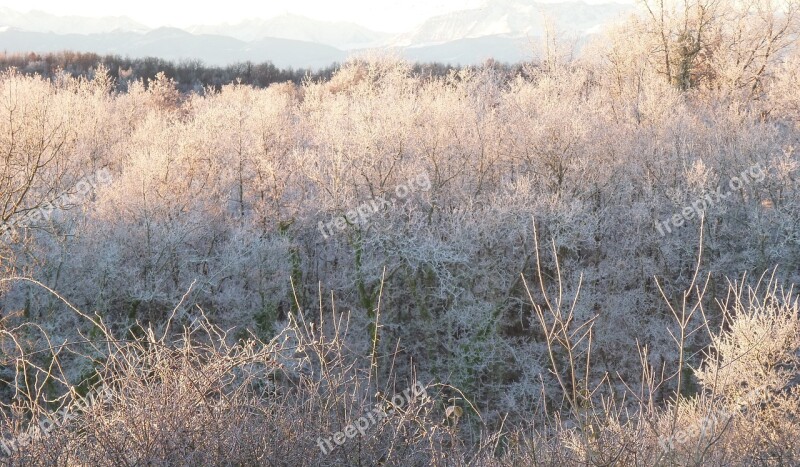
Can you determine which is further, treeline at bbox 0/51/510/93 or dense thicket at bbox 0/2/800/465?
treeline at bbox 0/51/510/93

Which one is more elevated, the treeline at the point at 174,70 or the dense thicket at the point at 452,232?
the treeline at the point at 174,70

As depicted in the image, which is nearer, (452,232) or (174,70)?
(452,232)

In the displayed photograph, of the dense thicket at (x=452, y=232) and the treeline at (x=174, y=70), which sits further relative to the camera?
the treeline at (x=174, y=70)

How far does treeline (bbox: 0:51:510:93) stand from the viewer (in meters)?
51.5

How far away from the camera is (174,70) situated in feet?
188

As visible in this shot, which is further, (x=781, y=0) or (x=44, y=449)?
(x=781, y=0)

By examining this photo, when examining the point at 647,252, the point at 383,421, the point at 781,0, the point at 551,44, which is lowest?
the point at 647,252

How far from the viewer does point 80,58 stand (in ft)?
182

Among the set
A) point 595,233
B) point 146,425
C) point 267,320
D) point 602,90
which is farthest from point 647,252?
point 146,425

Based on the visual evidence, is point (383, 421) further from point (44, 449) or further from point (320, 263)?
point (320, 263)

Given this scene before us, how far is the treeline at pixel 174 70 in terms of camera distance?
169 feet

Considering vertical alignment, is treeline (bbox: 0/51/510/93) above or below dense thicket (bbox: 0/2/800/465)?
above

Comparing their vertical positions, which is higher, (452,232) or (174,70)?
(174,70)

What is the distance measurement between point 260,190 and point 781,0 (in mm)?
28900
